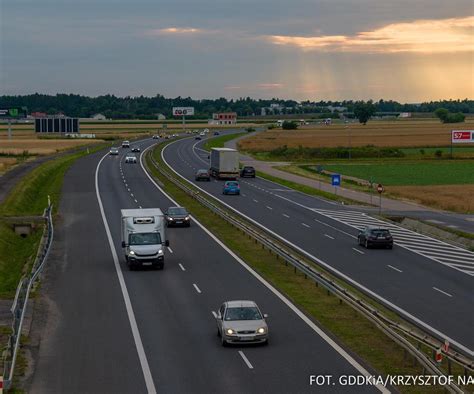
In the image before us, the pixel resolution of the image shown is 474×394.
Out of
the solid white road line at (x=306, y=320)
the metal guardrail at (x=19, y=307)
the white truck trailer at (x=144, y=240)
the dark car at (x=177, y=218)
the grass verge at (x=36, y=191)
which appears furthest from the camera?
the grass verge at (x=36, y=191)

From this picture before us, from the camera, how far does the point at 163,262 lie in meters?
42.9

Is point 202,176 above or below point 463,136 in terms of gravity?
below

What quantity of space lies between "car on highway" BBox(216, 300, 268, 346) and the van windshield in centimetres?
1535

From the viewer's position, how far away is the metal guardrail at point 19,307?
2374cm

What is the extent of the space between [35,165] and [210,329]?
8974cm

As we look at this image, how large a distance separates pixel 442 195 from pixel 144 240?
1979 inches

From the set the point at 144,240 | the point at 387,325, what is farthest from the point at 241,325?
the point at 144,240

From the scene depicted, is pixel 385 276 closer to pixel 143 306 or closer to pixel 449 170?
pixel 143 306

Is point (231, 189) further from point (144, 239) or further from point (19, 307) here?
point (19, 307)

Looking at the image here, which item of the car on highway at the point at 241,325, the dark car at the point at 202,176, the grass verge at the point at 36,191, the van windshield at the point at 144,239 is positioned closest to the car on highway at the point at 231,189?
the grass verge at the point at 36,191

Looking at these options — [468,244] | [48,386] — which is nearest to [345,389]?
[48,386]

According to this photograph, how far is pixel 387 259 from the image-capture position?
48.2m

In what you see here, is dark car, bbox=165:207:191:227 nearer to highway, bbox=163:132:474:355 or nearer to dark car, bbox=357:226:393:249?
highway, bbox=163:132:474:355

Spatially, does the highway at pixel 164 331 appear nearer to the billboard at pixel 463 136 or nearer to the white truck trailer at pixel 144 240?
the white truck trailer at pixel 144 240
